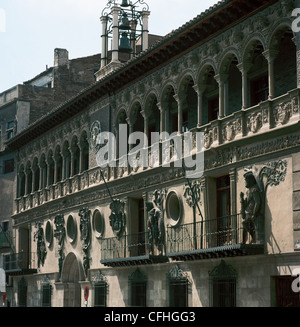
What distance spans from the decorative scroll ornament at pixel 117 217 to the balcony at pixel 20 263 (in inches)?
421

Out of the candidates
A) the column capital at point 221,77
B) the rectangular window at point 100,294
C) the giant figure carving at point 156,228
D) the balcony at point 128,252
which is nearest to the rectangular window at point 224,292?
the balcony at point 128,252

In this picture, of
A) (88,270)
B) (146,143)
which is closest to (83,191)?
(88,270)

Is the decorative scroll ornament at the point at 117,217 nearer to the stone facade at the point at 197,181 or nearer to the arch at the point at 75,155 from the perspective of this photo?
the stone facade at the point at 197,181

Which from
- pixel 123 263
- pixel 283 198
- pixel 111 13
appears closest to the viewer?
pixel 283 198

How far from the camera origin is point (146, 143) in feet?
101

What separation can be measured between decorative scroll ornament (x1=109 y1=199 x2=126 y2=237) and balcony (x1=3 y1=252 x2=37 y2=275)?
10.7m

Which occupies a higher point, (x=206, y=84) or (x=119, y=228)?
(x=206, y=84)

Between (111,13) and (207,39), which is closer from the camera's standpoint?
(207,39)

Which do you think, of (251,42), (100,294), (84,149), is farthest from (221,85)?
(84,149)

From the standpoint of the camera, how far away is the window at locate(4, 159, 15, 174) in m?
48.3

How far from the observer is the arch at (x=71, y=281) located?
37531 mm
